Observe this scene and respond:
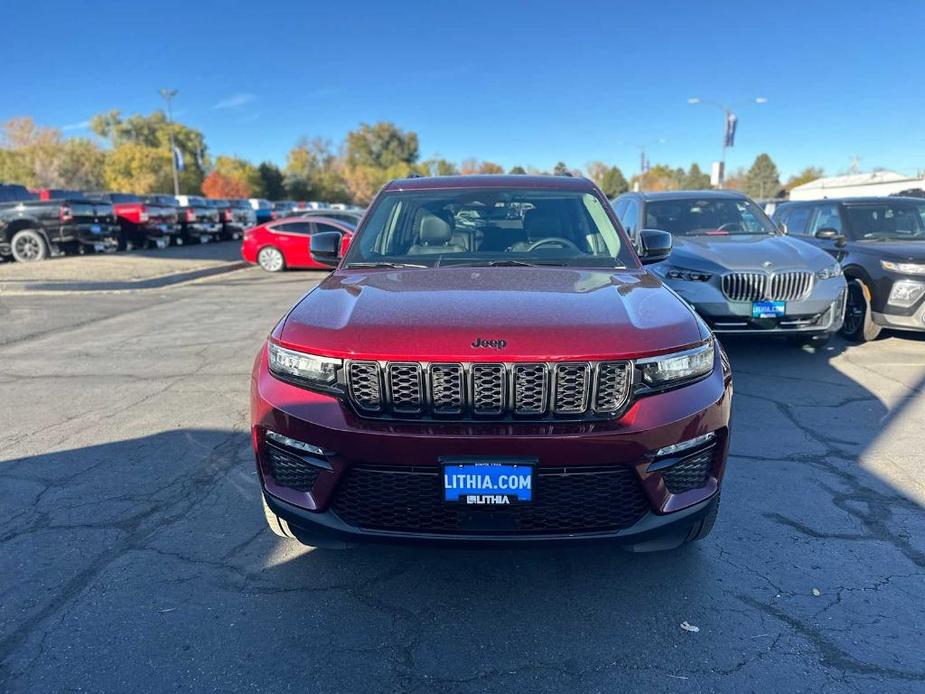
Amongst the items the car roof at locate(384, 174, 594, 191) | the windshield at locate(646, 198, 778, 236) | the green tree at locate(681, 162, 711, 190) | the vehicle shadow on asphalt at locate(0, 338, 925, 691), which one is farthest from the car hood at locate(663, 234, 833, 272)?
the green tree at locate(681, 162, 711, 190)

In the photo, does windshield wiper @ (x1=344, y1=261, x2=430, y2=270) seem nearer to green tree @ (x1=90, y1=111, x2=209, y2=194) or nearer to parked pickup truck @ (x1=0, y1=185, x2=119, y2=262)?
parked pickup truck @ (x1=0, y1=185, x2=119, y2=262)

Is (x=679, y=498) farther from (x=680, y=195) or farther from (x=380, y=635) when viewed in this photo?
(x=680, y=195)

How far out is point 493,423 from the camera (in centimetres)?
231

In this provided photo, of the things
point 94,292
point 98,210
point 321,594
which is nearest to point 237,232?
point 98,210

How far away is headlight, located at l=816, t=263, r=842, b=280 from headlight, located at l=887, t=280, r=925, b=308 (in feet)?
2.71

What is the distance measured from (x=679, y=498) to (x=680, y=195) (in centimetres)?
686

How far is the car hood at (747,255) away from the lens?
6.30 meters

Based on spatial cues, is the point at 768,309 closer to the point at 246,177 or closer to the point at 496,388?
the point at 496,388

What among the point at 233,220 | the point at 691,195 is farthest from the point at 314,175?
the point at 691,195

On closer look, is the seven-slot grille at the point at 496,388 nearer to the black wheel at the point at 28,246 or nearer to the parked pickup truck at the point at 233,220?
the black wheel at the point at 28,246

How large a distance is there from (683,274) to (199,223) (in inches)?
801

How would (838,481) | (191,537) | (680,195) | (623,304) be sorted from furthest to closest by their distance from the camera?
(680,195) < (838,481) < (191,537) < (623,304)

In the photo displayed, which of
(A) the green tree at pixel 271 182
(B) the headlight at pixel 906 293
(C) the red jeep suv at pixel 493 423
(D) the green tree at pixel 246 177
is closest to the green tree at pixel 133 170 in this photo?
(D) the green tree at pixel 246 177

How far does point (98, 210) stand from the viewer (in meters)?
16.5
